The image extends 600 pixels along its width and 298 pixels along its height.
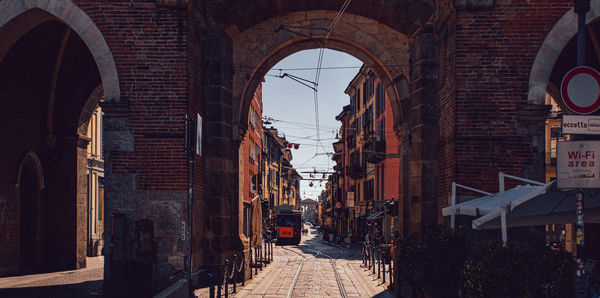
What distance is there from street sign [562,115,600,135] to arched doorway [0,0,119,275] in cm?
1197

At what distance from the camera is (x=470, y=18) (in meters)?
9.92

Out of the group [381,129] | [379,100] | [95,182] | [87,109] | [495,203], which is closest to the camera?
[495,203]

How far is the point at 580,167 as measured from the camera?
20.0ft

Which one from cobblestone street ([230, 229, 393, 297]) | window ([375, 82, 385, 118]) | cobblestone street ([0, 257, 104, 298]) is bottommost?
cobblestone street ([230, 229, 393, 297])

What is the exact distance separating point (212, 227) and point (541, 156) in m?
7.74

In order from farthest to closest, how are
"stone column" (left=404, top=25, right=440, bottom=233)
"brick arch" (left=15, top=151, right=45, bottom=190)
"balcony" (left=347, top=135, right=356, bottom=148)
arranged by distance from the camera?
"balcony" (left=347, top=135, right=356, bottom=148) < "brick arch" (left=15, top=151, right=45, bottom=190) < "stone column" (left=404, top=25, right=440, bottom=233)

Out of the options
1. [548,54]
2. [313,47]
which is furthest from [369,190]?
[548,54]

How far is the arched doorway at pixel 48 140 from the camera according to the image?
1487 cm

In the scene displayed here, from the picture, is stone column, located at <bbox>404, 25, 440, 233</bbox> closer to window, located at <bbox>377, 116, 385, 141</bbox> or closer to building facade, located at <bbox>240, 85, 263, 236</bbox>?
building facade, located at <bbox>240, 85, 263, 236</bbox>

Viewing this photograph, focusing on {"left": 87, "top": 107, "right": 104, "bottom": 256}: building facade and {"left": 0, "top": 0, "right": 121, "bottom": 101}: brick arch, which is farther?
{"left": 87, "top": 107, "right": 104, "bottom": 256}: building facade

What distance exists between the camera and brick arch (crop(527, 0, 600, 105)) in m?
9.70

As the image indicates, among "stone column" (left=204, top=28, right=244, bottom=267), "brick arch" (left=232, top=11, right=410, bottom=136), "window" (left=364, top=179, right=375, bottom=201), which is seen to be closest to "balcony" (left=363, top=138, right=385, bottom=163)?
"window" (left=364, top=179, right=375, bottom=201)

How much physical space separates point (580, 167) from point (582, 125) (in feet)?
2.00

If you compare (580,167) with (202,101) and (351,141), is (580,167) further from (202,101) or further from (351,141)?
(351,141)
